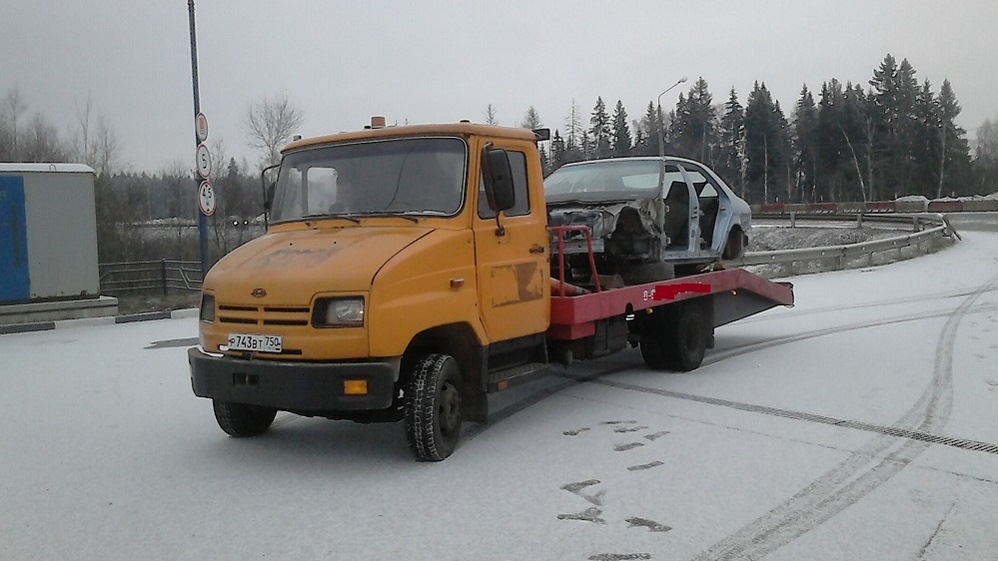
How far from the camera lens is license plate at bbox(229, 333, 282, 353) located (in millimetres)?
5266

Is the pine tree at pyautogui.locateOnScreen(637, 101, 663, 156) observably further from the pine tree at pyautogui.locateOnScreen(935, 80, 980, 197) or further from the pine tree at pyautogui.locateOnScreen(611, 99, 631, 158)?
the pine tree at pyautogui.locateOnScreen(935, 80, 980, 197)

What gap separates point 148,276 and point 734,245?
1605cm

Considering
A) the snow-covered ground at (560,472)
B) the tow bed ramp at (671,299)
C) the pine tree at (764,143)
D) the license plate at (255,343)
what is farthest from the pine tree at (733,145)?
the license plate at (255,343)

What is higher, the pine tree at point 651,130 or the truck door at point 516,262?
the pine tree at point 651,130

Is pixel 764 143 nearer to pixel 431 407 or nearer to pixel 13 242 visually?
pixel 13 242

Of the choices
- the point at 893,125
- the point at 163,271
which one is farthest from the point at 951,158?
the point at 163,271

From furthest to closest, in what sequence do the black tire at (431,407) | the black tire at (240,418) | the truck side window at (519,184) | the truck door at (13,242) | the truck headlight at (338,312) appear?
1. the truck door at (13,242)
2. the truck side window at (519,184)
3. the black tire at (240,418)
4. the black tire at (431,407)
5. the truck headlight at (338,312)

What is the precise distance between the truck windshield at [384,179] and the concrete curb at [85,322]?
9.27 meters

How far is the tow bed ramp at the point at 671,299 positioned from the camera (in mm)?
6902

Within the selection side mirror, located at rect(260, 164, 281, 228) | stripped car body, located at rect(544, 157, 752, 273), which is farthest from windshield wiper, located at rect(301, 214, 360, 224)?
stripped car body, located at rect(544, 157, 752, 273)

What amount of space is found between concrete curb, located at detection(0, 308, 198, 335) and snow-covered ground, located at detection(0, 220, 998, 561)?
15.1 ft

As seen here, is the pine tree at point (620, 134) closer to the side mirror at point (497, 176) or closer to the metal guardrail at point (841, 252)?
the metal guardrail at point (841, 252)

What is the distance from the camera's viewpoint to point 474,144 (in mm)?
6125

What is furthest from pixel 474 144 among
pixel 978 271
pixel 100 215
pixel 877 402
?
pixel 100 215
